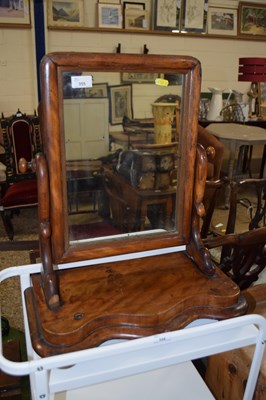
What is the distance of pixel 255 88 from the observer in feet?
13.7

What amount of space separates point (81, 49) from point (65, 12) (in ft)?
1.11

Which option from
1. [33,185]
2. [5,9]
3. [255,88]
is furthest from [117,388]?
[255,88]

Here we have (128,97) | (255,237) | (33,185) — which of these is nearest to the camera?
(128,97)

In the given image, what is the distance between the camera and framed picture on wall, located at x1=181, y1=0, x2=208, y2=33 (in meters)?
3.78

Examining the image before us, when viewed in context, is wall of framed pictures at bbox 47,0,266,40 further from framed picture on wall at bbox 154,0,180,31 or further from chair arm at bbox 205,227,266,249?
chair arm at bbox 205,227,266,249

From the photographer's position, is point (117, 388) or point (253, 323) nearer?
point (253, 323)

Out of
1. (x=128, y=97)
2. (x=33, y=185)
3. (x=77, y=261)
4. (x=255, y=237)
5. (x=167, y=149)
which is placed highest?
(x=128, y=97)

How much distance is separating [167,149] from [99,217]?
232mm

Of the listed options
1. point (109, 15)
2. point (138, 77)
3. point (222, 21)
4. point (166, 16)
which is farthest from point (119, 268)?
point (222, 21)

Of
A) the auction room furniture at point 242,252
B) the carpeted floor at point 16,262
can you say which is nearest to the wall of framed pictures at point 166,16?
the carpeted floor at point 16,262

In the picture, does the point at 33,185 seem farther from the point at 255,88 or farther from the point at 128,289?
the point at 255,88

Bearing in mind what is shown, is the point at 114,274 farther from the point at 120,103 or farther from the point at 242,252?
the point at 242,252

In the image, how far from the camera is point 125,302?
0.76 m

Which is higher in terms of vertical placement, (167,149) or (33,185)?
(167,149)
